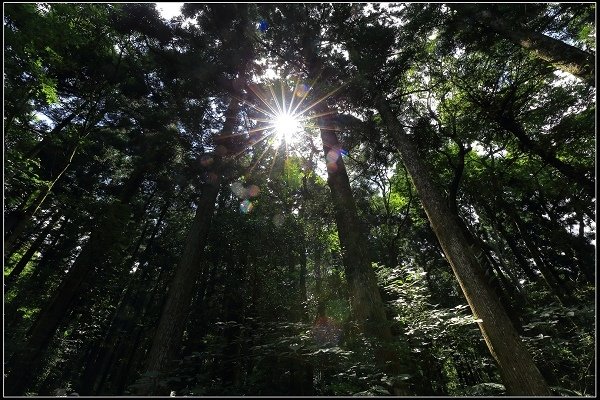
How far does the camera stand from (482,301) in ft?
19.2

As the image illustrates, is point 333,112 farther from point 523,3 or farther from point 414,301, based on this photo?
point 414,301

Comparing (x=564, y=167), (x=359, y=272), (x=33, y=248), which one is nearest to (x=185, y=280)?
(x=359, y=272)

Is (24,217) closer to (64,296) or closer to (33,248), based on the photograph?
(64,296)

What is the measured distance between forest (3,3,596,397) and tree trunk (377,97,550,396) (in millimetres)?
34

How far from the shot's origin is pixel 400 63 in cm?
962

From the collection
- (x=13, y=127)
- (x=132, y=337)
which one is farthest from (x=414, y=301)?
(x=132, y=337)

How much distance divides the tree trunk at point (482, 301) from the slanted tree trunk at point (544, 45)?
12.7ft

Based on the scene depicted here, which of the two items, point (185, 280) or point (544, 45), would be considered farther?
point (185, 280)

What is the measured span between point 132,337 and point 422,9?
74.7ft

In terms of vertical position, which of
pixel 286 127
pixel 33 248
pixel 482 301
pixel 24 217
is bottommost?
pixel 482 301

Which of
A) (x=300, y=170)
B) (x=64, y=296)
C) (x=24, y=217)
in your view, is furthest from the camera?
(x=300, y=170)

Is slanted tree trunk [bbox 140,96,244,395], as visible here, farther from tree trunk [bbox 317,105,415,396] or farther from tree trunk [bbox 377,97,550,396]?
tree trunk [bbox 377,97,550,396]

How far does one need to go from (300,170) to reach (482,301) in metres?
11.1

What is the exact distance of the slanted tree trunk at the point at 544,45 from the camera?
696 centimetres
